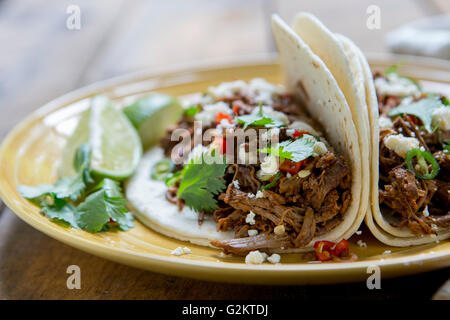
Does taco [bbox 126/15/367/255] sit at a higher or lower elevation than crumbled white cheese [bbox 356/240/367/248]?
higher

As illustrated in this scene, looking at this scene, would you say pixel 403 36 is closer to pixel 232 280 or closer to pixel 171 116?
pixel 171 116

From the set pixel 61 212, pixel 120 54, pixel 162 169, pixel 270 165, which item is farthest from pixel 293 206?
pixel 120 54

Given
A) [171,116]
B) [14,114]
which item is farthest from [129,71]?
[171,116]

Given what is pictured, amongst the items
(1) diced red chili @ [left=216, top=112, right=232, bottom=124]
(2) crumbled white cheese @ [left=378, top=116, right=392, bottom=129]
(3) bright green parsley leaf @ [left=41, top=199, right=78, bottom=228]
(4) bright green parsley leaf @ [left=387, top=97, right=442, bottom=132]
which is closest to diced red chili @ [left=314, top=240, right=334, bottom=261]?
(2) crumbled white cheese @ [left=378, top=116, right=392, bottom=129]

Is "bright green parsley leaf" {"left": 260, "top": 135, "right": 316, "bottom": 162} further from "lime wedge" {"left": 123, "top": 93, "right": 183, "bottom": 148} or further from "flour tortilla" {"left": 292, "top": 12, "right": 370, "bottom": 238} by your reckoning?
"lime wedge" {"left": 123, "top": 93, "right": 183, "bottom": 148}

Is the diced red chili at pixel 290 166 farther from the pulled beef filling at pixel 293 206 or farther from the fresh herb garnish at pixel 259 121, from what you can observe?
the fresh herb garnish at pixel 259 121

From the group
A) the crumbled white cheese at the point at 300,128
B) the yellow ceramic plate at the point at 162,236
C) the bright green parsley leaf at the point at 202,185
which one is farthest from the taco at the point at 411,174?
the bright green parsley leaf at the point at 202,185
